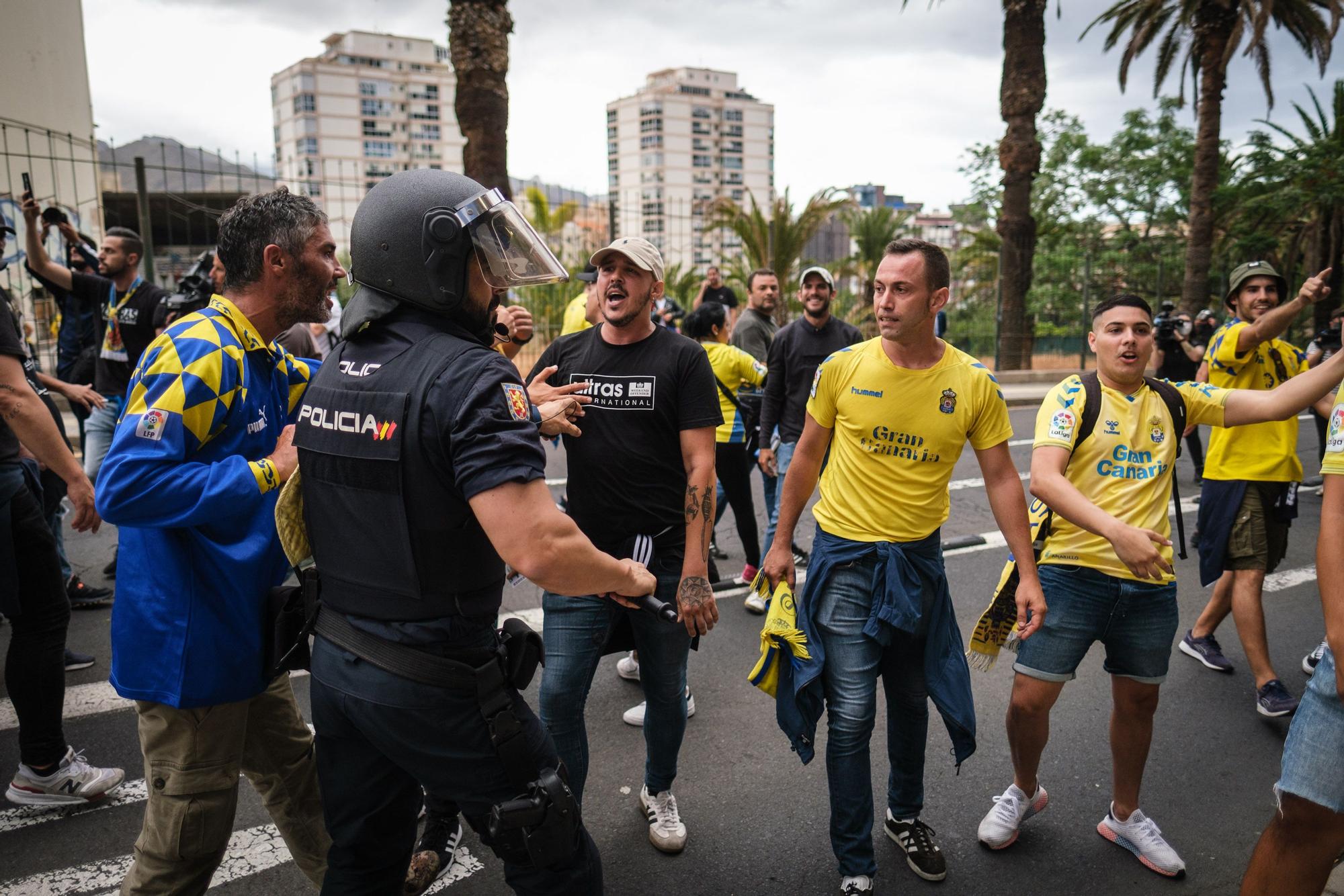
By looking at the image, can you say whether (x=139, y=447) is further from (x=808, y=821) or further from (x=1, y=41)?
(x=1, y=41)

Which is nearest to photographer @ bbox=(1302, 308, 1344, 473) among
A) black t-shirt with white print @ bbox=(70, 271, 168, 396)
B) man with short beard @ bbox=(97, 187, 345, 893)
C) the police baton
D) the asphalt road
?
the asphalt road

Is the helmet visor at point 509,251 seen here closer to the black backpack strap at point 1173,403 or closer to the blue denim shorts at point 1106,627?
the blue denim shorts at point 1106,627

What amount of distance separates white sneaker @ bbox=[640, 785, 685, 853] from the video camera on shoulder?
331cm

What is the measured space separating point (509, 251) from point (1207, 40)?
65.2 ft

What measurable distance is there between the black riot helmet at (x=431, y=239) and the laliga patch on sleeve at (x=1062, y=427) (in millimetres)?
1916

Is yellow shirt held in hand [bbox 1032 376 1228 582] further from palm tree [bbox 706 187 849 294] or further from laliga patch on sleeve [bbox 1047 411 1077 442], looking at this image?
palm tree [bbox 706 187 849 294]

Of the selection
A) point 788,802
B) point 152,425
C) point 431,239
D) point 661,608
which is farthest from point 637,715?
point 431,239

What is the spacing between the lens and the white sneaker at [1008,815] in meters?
3.02

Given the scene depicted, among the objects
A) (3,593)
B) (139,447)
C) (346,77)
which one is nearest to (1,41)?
(3,593)

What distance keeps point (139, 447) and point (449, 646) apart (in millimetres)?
902

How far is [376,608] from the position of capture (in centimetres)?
185

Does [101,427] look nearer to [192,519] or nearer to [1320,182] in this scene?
[192,519]

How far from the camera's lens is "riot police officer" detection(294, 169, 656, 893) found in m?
1.73

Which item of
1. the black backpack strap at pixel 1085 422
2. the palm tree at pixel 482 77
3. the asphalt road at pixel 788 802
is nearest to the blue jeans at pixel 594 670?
the asphalt road at pixel 788 802
